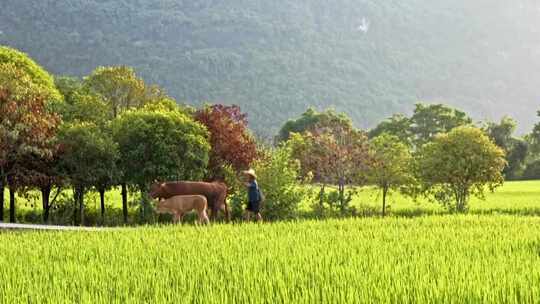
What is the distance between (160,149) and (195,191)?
11.1 feet

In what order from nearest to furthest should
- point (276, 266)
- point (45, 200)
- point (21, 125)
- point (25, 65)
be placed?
1. point (276, 266)
2. point (21, 125)
3. point (45, 200)
4. point (25, 65)

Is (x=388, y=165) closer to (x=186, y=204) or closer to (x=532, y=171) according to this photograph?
(x=186, y=204)

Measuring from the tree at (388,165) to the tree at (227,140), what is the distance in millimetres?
5103

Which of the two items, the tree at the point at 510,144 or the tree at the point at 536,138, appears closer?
the tree at the point at 510,144

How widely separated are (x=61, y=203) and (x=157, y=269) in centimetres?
1735

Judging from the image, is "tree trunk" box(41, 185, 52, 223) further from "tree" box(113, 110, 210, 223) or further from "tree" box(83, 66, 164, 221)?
"tree" box(83, 66, 164, 221)

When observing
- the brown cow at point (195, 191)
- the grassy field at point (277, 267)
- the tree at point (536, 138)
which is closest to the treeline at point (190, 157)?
the brown cow at point (195, 191)

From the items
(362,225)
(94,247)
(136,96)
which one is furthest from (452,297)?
(136,96)

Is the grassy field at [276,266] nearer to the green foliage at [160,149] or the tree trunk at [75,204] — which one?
the green foliage at [160,149]

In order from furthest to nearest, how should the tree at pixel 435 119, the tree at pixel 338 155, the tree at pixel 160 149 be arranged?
the tree at pixel 435 119 < the tree at pixel 338 155 < the tree at pixel 160 149

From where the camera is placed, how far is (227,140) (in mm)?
24891

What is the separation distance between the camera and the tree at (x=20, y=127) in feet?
67.3

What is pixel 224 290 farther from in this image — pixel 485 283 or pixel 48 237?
pixel 48 237

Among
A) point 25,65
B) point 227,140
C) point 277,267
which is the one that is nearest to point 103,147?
point 227,140
